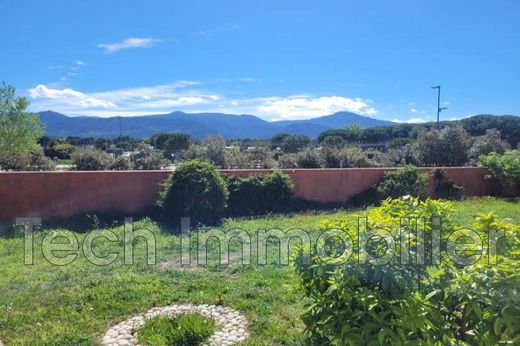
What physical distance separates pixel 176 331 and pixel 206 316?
494mm

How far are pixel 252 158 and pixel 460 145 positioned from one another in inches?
383

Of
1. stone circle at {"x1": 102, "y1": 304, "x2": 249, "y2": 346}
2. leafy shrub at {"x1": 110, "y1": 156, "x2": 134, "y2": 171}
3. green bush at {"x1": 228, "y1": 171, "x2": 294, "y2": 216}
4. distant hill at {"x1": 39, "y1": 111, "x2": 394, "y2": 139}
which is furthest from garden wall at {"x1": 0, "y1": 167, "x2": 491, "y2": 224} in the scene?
distant hill at {"x1": 39, "y1": 111, "x2": 394, "y2": 139}

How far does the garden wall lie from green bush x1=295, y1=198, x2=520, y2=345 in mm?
8080

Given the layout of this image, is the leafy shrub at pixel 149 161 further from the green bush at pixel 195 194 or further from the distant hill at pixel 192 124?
the distant hill at pixel 192 124

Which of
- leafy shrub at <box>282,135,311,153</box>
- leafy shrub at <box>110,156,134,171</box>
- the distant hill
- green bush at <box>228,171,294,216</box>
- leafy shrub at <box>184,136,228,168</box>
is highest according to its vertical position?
the distant hill

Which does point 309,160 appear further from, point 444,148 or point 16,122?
point 16,122

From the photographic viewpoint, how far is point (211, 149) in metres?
17.7

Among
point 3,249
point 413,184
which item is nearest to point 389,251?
point 3,249

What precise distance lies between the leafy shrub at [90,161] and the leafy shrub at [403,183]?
A: 11061mm

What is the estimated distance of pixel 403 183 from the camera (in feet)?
39.5

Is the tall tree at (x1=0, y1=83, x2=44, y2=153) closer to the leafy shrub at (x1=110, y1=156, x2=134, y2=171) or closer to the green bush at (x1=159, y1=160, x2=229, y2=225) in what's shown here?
the leafy shrub at (x1=110, y1=156, x2=134, y2=171)

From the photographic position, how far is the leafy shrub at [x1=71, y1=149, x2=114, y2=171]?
17.9m

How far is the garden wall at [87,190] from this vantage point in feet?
31.9

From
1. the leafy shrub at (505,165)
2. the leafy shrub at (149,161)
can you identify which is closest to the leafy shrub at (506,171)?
the leafy shrub at (505,165)
